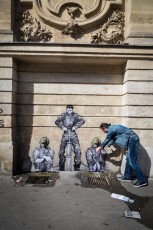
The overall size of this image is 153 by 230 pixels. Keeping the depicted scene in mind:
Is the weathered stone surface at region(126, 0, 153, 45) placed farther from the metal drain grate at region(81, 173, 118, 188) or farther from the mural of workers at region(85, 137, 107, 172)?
the metal drain grate at region(81, 173, 118, 188)

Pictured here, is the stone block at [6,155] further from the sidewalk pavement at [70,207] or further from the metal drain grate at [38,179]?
the metal drain grate at [38,179]

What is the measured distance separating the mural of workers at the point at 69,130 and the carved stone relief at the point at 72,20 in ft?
8.20

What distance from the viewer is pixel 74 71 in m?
7.55

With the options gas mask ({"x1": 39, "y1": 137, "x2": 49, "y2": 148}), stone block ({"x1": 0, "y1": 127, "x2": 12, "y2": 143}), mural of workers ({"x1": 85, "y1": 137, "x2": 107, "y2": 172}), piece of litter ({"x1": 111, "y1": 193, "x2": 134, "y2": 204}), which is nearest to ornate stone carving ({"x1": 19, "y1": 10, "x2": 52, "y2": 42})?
stone block ({"x1": 0, "y1": 127, "x2": 12, "y2": 143})

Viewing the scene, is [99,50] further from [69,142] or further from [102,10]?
[69,142]

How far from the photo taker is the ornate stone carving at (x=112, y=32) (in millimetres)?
7137

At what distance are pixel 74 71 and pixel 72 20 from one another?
1.63 meters

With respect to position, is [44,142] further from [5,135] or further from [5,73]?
[5,73]

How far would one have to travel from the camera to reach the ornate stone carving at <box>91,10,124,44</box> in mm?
7137

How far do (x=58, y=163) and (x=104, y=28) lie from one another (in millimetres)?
4799

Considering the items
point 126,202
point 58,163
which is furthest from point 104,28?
point 126,202

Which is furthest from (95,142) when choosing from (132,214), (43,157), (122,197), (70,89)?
(132,214)

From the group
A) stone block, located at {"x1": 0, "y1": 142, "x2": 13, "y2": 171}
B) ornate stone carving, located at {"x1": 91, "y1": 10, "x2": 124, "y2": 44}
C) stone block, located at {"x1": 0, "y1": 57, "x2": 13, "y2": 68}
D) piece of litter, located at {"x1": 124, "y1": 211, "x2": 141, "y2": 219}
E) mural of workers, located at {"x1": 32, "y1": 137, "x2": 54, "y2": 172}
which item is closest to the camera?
piece of litter, located at {"x1": 124, "y1": 211, "x2": 141, "y2": 219}

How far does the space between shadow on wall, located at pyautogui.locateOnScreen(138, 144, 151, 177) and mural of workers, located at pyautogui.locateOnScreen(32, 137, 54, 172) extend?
9.57 ft
